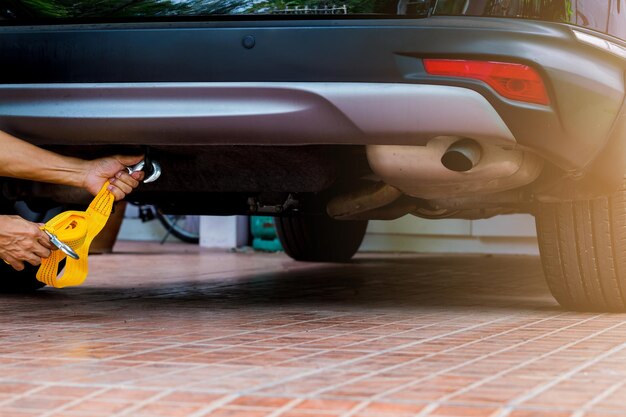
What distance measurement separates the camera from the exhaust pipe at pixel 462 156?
10.9ft

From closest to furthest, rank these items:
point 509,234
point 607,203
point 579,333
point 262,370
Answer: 1. point 262,370
2. point 579,333
3. point 607,203
4. point 509,234

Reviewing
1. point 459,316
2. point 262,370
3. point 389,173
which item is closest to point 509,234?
point 459,316

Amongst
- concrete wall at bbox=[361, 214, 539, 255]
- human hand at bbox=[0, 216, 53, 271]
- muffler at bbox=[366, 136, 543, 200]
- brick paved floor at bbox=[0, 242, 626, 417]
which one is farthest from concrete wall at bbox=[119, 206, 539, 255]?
human hand at bbox=[0, 216, 53, 271]

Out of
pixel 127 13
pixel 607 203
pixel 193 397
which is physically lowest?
pixel 193 397

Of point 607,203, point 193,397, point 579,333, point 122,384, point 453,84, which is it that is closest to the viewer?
point 193,397

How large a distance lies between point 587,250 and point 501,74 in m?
0.92

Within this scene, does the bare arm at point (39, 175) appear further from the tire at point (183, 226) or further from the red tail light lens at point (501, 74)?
the tire at point (183, 226)

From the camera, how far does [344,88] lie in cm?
326

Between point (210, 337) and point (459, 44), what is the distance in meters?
1.14

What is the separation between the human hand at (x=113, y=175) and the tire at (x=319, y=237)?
3.48 meters

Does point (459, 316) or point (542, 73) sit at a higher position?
point (542, 73)

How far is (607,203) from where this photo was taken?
12.5 ft

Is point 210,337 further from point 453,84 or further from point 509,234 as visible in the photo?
point 509,234

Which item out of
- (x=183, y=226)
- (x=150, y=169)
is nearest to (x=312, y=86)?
(x=150, y=169)
